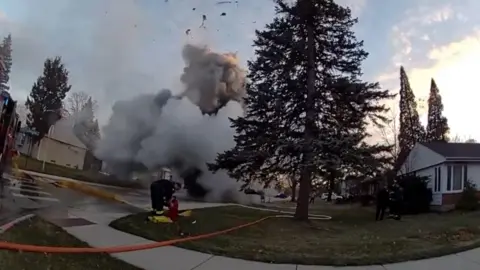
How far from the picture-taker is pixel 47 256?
530 centimetres

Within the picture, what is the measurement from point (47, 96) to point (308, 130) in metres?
10.1

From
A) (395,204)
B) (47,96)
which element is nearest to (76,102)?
(47,96)

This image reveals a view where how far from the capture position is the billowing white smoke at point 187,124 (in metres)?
17.1

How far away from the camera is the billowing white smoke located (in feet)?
56.1

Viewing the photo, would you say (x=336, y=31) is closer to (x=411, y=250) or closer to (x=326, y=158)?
(x=326, y=158)

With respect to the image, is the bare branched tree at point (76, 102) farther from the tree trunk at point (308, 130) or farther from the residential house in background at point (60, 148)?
the tree trunk at point (308, 130)

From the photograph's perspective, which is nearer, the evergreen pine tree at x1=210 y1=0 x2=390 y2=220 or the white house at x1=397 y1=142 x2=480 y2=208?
the evergreen pine tree at x1=210 y1=0 x2=390 y2=220

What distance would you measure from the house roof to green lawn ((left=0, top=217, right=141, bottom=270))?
1897 centimetres

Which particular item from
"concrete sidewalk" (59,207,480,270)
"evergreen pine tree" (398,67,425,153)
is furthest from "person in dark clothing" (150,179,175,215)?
"evergreen pine tree" (398,67,425,153)

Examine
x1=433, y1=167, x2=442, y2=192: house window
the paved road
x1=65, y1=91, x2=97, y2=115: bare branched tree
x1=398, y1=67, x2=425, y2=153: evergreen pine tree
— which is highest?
x1=398, y1=67, x2=425, y2=153: evergreen pine tree

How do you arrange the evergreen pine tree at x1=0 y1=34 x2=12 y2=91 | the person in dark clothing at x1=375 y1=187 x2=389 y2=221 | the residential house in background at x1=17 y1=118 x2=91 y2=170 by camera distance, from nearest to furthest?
the evergreen pine tree at x1=0 y1=34 x2=12 y2=91 < the residential house in background at x1=17 y1=118 x2=91 y2=170 < the person in dark clothing at x1=375 y1=187 x2=389 y2=221

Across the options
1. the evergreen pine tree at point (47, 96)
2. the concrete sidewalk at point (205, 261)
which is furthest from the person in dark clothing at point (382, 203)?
the evergreen pine tree at point (47, 96)

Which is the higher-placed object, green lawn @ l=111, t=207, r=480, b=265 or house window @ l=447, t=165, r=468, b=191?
house window @ l=447, t=165, r=468, b=191

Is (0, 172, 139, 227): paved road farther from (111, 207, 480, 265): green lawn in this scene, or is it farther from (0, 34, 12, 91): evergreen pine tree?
(0, 34, 12, 91): evergreen pine tree
